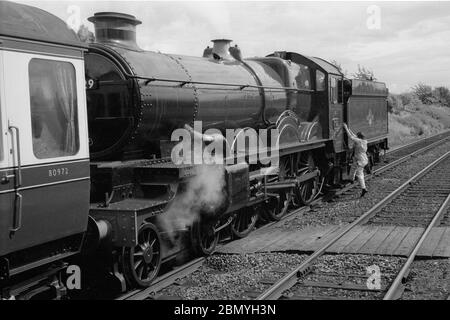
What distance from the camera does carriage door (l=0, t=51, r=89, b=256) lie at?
408 centimetres

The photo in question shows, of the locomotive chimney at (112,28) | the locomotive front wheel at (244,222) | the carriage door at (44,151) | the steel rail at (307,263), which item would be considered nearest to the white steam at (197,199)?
the locomotive front wheel at (244,222)

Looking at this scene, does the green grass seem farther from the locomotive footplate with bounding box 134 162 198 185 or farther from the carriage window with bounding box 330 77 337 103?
the locomotive footplate with bounding box 134 162 198 185

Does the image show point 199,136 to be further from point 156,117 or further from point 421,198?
point 421,198

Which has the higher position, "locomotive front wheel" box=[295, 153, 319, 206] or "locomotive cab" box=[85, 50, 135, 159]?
"locomotive cab" box=[85, 50, 135, 159]

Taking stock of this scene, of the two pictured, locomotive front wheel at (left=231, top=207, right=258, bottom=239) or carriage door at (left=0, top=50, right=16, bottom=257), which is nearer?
carriage door at (left=0, top=50, right=16, bottom=257)

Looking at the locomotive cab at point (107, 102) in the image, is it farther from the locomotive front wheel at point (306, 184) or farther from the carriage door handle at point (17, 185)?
the locomotive front wheel at point (306, 184)

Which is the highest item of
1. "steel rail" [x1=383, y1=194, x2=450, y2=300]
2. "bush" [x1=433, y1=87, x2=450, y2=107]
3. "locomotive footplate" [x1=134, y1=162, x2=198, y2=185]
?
"bush" [x1=433, y1=87, x2=450, y2=107]

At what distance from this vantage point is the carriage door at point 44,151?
13.4 ft

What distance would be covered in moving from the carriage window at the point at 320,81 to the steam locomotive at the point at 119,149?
1116 millimetres

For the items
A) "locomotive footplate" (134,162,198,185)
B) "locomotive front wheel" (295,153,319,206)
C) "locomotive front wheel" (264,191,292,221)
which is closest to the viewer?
"locomotive footplate" (134,162,198,185)

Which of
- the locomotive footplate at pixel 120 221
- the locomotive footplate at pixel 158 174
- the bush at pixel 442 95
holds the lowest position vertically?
the locomotive footplate at pixel 120 221

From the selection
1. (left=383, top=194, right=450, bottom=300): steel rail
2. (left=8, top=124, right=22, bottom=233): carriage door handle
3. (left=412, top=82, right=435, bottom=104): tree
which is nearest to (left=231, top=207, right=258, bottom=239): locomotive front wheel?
(left=383, top=194, right=450, bottom=300): steel rail

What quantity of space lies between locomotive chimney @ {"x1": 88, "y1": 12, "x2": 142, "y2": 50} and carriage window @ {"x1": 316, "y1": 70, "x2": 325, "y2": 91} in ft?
19.3

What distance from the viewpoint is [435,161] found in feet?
62.9
